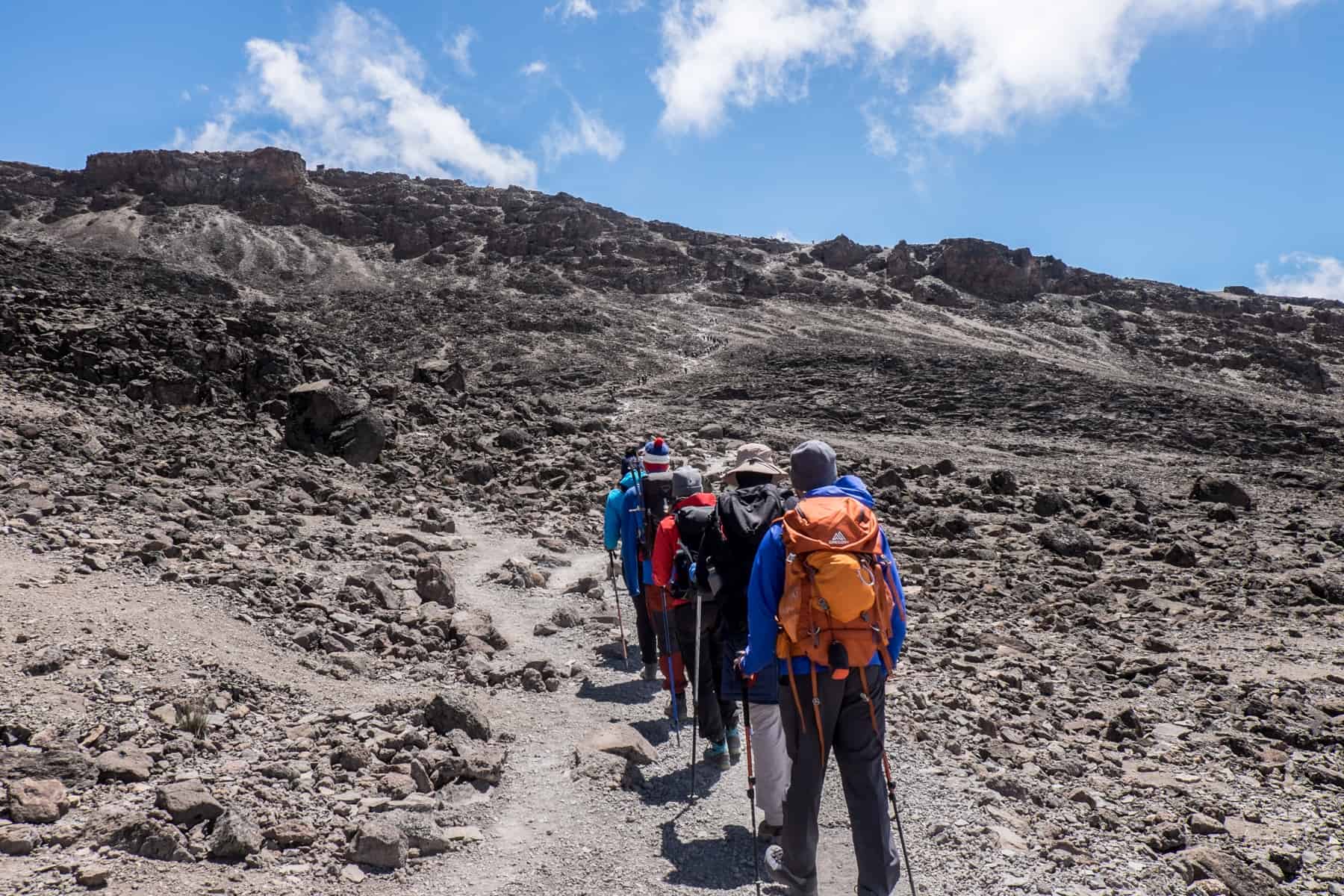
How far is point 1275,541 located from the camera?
14.0 meters

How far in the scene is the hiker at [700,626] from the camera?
16.9ft

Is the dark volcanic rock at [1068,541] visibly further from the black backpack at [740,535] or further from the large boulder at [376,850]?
the large boulder at [376,850]

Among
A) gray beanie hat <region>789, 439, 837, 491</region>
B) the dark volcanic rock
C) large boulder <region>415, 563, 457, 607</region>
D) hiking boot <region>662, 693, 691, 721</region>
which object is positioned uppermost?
gray beanie hat <region>789, 439, 837, 491</region>

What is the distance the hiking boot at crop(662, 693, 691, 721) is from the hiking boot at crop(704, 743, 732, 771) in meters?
0.64

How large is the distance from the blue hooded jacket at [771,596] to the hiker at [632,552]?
3064 mm

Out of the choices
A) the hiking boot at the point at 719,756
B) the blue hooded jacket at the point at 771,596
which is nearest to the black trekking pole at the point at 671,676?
the hiking boot at the point at 719,756

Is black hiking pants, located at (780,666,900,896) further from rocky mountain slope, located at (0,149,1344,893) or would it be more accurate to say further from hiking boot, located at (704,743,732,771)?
hiking boot, located at (704,743,732,771)

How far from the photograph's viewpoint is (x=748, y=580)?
14.3 feet

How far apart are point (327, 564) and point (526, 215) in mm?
64805

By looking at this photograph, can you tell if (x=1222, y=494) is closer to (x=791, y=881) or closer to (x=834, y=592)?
(x=791, y=881)

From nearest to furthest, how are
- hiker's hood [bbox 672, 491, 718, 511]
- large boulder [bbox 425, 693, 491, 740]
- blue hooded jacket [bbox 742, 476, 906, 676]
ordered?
blue hooded jacket [bbox 742, 476, 906, 676], hiker's hood [bbox 672, 491, 718, 511], large boulder [bbox 425, 693, 491, 740]

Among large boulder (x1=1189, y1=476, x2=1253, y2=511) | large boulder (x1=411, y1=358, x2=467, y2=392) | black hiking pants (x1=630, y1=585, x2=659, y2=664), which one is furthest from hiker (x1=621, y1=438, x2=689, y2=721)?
large boulder (x1=411, y1=358, x2=467, y2=392)

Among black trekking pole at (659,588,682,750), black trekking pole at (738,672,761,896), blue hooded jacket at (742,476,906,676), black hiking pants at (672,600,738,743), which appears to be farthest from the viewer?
black trekking pole at (659,588,682,750)

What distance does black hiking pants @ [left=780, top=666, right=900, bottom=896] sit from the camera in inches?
140
